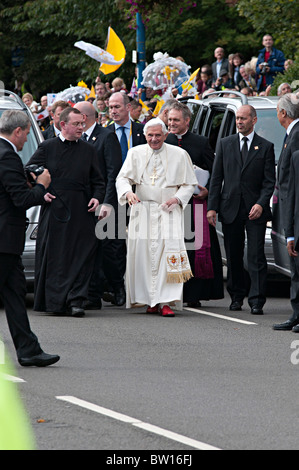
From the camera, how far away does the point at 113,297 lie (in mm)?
13086

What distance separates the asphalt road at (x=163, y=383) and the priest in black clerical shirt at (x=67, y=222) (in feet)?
1.06

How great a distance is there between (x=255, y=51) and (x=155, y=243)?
19.8 metres

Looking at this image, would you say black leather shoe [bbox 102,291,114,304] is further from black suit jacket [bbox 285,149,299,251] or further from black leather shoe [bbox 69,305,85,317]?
black suit jacket [bbox 285,149,299,251]

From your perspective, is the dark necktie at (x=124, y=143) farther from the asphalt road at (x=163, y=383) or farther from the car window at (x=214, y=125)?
the asphalt road at (x=163, y=383)

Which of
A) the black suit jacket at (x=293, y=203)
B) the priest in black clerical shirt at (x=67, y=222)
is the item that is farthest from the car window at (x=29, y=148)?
Result: the black suit jacket at (x=293, y=203)

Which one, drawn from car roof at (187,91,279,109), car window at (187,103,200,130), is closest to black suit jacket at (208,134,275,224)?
car roof at (187,91,279,109)

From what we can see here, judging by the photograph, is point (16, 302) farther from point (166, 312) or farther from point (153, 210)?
A: point (153, 210)

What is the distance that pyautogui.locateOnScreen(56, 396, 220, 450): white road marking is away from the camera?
6047mm

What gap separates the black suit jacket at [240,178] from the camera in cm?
1211

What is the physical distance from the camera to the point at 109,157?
1262 cm

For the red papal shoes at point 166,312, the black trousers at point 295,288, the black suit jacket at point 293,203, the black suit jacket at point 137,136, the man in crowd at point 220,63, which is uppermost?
the man in crowd at point 220,63

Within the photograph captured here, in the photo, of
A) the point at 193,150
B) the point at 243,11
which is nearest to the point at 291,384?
the point at 193,150

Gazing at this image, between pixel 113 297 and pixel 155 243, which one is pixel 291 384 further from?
pixel 113 297

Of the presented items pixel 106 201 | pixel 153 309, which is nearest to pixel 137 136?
pixel 106 201
